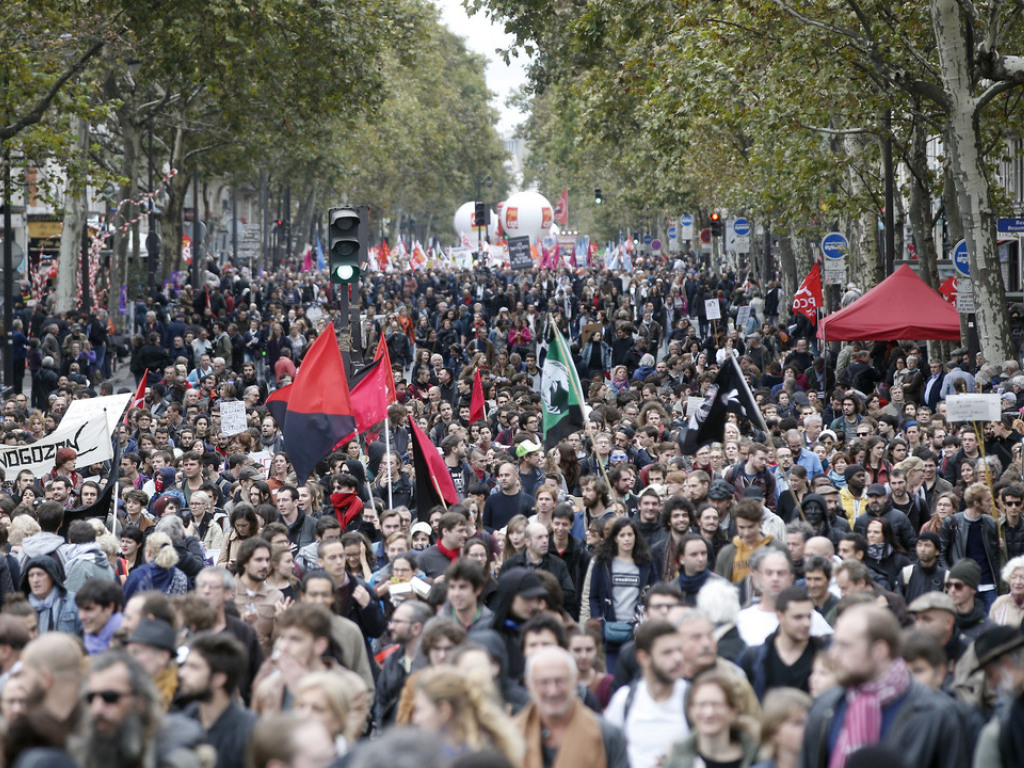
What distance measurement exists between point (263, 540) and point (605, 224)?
9394 centimetres

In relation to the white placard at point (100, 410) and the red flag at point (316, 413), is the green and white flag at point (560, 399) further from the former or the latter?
the white placard at point (100, 410)

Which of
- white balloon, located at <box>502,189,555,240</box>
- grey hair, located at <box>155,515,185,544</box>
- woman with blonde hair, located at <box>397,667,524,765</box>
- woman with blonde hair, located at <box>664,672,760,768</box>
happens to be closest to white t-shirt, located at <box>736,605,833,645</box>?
woman with blonde hair, located at <box>664,672,760,768</box>

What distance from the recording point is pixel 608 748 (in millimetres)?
6027

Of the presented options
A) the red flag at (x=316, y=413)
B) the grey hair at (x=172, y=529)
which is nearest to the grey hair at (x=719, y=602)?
the grey hair at (x=172, y=529)

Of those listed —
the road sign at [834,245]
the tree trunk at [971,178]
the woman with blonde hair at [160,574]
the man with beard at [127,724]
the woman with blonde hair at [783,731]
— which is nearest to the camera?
the man with beard at [127,724]

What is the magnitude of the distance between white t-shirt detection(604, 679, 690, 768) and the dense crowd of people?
1cm

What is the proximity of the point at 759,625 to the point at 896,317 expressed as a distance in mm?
15420

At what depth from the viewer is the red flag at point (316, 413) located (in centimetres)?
1354

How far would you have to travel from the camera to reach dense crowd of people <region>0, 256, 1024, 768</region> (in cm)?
562

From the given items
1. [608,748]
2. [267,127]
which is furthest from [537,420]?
[267,127]

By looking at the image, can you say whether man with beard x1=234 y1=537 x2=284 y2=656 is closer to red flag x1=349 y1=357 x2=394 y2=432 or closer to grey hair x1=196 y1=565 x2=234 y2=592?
grey hair x1=196 y1=565 x2=234 y2=592

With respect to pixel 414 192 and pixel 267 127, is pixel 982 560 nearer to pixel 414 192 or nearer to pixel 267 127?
pixel 267 127

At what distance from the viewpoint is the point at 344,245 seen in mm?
16484

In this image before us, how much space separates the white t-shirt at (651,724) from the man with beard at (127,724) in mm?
1674
